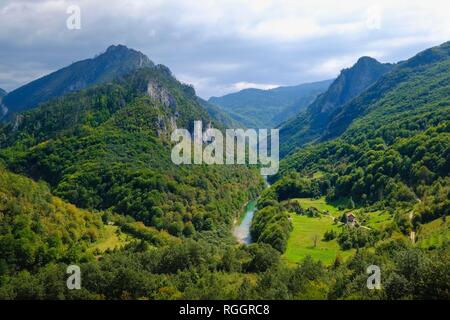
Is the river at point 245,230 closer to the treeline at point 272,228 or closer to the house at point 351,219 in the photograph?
the treeline at point 272,228

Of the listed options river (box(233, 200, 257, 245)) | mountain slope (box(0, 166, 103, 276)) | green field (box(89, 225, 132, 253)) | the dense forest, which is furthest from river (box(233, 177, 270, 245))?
mountain slope (box(0, 166, 103, 276))

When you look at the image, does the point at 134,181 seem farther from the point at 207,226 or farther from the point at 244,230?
the point at 244,230

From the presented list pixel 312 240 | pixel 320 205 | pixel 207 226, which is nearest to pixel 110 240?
pixel 207 226

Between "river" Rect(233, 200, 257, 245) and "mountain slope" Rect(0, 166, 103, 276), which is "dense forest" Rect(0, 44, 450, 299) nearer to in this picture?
"mountain slope" Rect(0, 166, 103, 276)

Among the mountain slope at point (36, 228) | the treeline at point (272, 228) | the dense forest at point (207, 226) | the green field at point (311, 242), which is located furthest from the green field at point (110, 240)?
the green field at point (311, 242)

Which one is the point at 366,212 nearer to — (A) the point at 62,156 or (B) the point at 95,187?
(B) the point at 95,187

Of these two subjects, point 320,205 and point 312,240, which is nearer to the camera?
point 312,240
